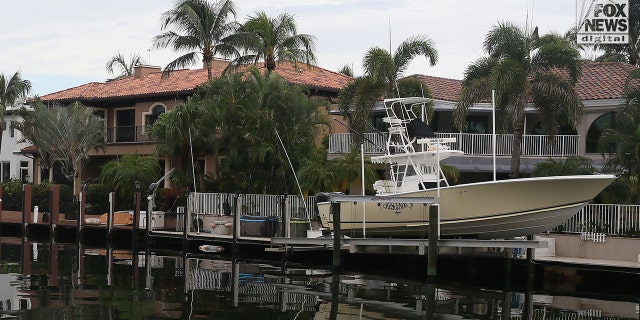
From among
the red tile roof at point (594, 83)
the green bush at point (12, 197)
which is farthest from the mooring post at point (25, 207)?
the red tile roof at point (594, 83)

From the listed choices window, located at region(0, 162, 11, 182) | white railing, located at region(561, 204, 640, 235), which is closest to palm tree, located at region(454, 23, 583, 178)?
white railing, located at region(561, 204, 640, 235)

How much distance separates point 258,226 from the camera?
36.4 meters

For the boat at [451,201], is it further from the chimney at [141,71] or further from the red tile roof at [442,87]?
the chimney at [141,71]

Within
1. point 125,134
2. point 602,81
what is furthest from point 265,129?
point 125,134

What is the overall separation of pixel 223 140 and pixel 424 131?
1297 cm

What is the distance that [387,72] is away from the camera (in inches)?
1453

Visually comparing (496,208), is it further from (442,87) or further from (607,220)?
(442,87)

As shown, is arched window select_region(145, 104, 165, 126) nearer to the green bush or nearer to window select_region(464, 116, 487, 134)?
the green bush

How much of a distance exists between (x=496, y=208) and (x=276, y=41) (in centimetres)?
1866

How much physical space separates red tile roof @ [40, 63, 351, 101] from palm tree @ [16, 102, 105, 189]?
127 inches

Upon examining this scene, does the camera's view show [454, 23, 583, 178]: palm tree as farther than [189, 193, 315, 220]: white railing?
No

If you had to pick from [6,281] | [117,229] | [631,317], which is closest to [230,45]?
[117,229]

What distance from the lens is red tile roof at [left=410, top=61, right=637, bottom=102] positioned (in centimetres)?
3872

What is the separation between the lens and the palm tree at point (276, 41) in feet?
144
